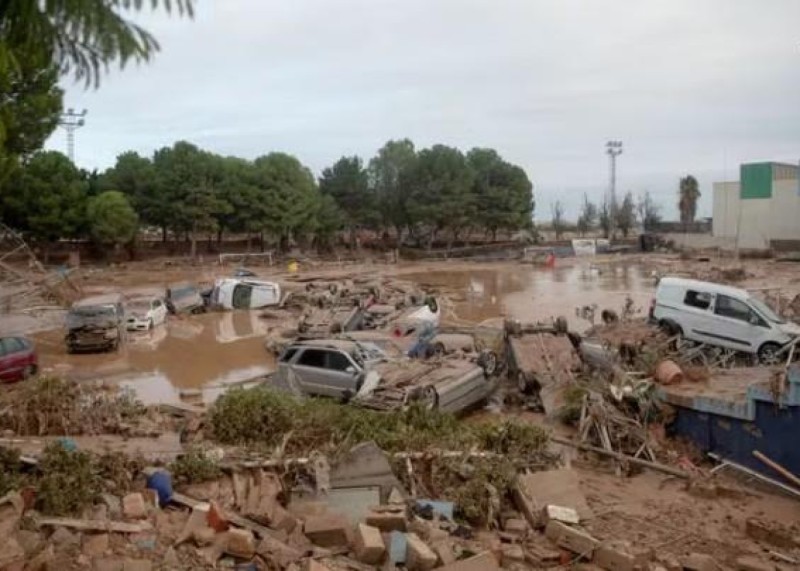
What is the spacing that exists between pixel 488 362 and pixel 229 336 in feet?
46.9

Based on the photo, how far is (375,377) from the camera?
14.8 m

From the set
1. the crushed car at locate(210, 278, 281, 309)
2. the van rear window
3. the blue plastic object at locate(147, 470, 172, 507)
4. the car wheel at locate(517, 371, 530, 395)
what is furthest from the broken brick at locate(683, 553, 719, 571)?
the crushed car at locate(210, 278, 281, 309)

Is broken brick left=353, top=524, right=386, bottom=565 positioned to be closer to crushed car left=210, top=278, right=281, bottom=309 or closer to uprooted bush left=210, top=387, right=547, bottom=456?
uprooted bush left=210, top=387, right=547, bottom=456

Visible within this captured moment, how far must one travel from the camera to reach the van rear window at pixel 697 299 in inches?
746

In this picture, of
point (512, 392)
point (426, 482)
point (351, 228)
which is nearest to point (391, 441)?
point (426, 482)

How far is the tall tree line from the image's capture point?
182 feet

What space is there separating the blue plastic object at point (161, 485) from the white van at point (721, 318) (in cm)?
1406

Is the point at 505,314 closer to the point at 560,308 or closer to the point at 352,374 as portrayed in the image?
the point at 560,308

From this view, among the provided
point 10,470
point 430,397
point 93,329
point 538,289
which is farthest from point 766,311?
point 538,289

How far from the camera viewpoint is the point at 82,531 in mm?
7227

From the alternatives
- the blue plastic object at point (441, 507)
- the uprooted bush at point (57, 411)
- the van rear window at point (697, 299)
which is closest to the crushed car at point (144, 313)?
the uprooted bush at point (57, 411)

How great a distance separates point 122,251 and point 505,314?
39.2 m

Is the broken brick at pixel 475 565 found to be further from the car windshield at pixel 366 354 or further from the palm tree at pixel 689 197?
the palm tree at pixel 689 197

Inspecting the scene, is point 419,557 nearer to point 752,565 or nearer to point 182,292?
point 752,565
